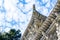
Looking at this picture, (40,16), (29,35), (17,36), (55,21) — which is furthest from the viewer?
(17,36)

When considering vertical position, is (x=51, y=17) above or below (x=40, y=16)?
above

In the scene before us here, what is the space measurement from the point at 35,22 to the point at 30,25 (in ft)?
6.47

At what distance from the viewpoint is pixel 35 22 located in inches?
Result: 1300

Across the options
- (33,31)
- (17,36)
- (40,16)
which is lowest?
(17,36)

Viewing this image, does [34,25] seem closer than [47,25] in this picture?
No

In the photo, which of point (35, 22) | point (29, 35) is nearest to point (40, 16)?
point (35, 22)

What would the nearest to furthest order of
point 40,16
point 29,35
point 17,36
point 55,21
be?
point 55,21, point 40,16, point 29,35, point 17,36

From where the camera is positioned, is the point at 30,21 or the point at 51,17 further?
the point at 30,21

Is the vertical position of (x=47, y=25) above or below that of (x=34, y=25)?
above

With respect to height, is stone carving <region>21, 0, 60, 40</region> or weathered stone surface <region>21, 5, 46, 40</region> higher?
stone carving <region>21, 0, 60, 40</region>

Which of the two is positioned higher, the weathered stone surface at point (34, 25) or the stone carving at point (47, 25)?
the stone carving at point (47, 25)

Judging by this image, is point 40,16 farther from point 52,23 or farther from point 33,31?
point 52,23

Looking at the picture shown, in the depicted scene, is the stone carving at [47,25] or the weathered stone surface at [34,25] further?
the weathered stone surface at [34,25]

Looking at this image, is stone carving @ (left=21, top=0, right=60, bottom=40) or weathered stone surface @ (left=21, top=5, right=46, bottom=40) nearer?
stone carving @ (left=21, top=0, right=60, bottom=40)
